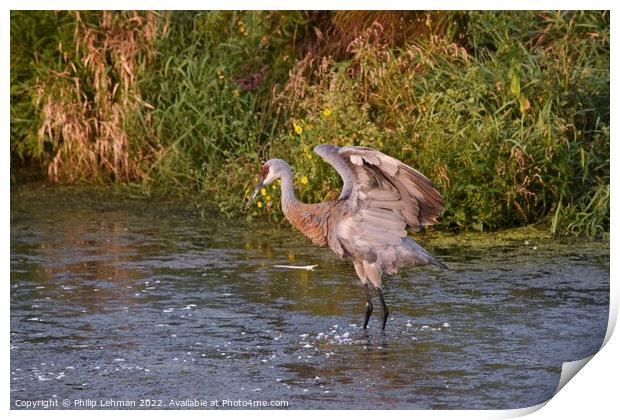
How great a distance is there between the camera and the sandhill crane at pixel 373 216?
21.5ft

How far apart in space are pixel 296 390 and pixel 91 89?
15.3ft

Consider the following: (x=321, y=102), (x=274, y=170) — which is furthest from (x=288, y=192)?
(x=321, y=102)

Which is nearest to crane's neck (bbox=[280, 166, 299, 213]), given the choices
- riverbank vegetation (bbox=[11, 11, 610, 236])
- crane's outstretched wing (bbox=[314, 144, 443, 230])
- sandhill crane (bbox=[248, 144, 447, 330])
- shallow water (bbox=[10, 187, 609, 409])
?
sandhill crane (bbox=[248, 144, 447, 330])

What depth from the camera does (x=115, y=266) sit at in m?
8.20

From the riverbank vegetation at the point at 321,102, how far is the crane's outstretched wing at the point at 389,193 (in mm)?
1963

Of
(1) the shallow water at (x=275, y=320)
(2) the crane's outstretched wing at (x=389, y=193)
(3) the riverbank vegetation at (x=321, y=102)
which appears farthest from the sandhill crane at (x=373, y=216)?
(3) the riverbank vegetation at (x=321, y=102)

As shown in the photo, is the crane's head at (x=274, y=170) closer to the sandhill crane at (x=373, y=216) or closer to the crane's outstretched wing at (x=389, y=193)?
the sandhill crane at (x=373, y=216)

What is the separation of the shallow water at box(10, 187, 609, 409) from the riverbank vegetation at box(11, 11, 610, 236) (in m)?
0.44

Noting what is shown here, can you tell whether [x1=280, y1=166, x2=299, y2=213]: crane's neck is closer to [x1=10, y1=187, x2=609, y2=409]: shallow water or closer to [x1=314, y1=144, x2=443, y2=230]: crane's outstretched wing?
[x1=314, y1=144, x2=443, y2=230]: crane's outstretched wing

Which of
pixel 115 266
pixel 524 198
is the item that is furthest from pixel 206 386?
pixel 524 198

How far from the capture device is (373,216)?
21.7ft

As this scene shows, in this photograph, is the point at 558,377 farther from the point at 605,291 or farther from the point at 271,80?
the point at 271,80

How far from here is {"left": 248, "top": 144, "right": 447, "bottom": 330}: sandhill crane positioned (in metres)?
6.54

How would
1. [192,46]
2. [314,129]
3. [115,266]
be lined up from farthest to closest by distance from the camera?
[192,46]
[314,129]
[115,266]
